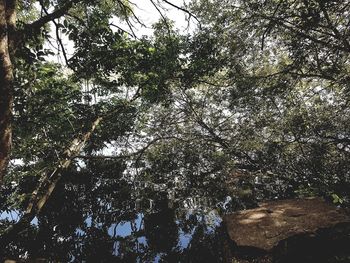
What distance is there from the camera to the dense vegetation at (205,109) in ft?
21.2

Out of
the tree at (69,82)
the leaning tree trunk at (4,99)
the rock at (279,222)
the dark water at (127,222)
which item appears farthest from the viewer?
the dark water at (127,222)

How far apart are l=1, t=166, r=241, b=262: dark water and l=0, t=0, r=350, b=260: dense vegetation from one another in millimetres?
307

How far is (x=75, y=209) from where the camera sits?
12320mm

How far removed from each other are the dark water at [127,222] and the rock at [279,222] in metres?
2.69

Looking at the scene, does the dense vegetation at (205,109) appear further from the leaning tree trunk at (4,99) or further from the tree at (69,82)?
the leaning tree trunk at (4,99)

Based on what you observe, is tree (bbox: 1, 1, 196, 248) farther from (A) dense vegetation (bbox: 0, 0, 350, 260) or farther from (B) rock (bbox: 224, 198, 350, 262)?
(B) rock (bbox: 224, 198, 350, 262)

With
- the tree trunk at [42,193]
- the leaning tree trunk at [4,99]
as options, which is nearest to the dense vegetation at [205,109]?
the tree trunk at [42,193]

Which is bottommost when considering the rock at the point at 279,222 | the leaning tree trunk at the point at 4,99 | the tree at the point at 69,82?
the rock at the point at 279,222

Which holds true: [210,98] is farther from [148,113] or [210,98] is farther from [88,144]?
[88,144]

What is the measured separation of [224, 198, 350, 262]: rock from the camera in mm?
5660

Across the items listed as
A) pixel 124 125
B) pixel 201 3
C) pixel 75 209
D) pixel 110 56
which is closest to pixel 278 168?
pixel 124 125

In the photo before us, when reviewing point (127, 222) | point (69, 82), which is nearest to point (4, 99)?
point (69, 82)

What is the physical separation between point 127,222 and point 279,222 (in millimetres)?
7193

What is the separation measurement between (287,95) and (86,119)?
6.70m
